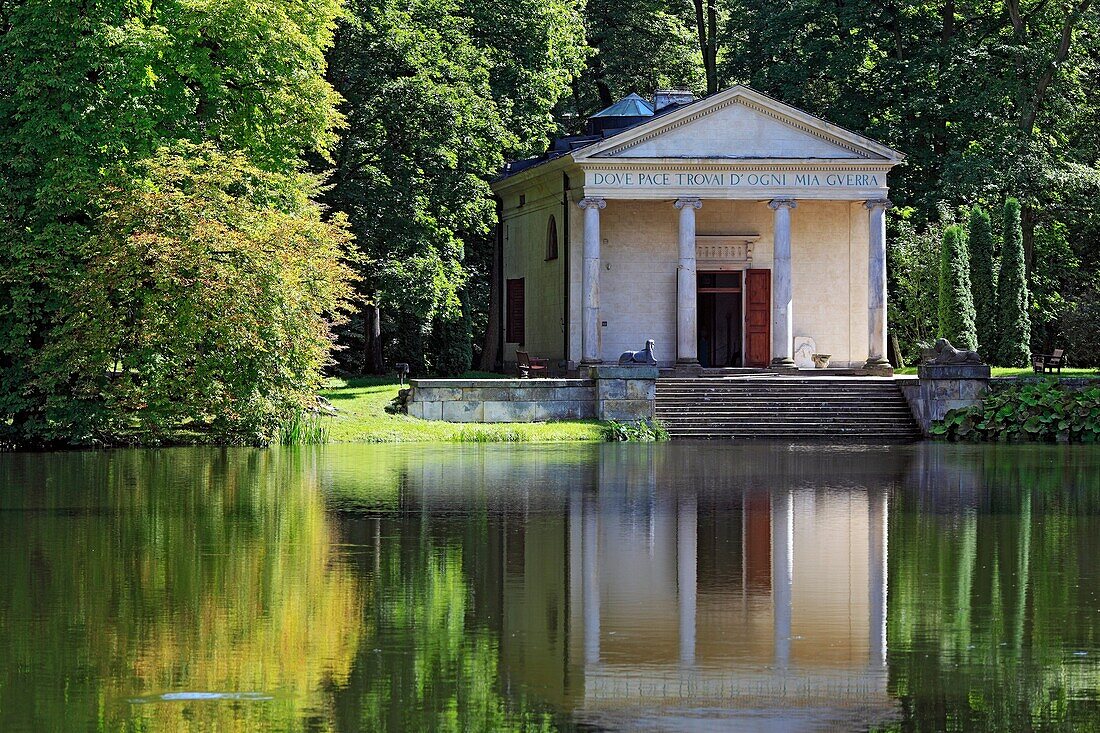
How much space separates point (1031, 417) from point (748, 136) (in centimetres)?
1096

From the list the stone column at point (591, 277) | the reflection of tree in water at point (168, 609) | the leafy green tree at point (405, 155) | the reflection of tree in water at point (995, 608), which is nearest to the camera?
the reflection of tree in water at point (168, 609)

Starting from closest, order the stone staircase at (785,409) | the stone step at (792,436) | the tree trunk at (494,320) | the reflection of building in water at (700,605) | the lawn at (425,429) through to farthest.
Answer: the reflection of building in water at (700,605) → the lawn at (425,429) → the stone step at (792,436) → the stone staircase at (785,409) → the tree trunk at (494,320)

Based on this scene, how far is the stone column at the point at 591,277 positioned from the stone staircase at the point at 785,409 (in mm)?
3058

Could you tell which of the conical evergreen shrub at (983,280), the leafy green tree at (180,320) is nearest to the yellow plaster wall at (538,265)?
the conical evergreen shrub at (983,280)

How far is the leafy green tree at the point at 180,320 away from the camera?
3080 cm

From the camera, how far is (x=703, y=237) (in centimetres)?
4456

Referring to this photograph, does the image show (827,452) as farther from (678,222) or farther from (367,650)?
(367,650)

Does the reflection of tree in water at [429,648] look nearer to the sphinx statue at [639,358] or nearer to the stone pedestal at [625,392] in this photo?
the stone pedestal at [625,392]

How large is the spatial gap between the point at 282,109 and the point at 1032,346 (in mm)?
29474

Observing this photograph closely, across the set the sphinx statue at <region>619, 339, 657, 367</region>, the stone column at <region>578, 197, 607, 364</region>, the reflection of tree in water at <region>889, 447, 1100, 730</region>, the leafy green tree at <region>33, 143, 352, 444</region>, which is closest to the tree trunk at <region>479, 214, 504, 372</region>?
the stone column at <region>578, 197, 607, 364</region>

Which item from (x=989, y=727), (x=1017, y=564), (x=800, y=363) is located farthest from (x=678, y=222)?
(x=989, y=727)

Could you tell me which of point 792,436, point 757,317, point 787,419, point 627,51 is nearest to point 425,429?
point 792,436

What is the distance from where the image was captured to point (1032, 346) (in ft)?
176

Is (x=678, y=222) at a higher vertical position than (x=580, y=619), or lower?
higher
